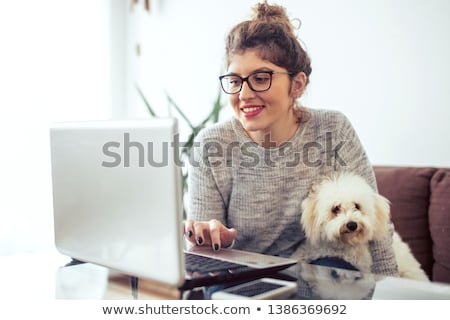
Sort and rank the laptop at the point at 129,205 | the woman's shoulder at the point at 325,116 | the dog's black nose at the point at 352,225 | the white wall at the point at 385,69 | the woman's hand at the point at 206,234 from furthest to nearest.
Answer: the white wall at the point at 385,69 < the woman's shoulder at the point at 325,116 < the dog's black nose at the point at 352,225 < the woman's hand at the point at 206,234 < the laptop at the point at 129,205

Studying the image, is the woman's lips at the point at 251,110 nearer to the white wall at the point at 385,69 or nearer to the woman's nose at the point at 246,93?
the woman's nose at the point at 246,93

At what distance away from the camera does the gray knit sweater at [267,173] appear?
1.23 metres

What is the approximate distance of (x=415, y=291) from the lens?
2.66ft

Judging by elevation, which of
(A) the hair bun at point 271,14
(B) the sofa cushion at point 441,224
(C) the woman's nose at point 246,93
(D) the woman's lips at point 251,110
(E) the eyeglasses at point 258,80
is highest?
(A) the hair bun at point 271,14

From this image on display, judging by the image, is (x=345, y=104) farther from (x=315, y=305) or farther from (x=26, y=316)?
(x=26, y=316)

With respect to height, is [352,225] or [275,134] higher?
[275,134]

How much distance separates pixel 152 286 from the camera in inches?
29.4

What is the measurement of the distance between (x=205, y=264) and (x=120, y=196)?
196 millimetres

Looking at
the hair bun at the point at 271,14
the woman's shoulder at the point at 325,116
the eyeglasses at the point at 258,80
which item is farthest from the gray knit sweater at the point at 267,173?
the hair bun at the point at 271,14

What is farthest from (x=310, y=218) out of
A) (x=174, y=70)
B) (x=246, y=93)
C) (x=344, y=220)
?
(x=174, y=70)

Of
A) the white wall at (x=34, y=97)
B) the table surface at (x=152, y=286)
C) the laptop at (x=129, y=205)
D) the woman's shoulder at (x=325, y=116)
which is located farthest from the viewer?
the white wall at (x=34, y=97)

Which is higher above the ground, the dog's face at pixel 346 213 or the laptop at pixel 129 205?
the laptop at pixel 129 205

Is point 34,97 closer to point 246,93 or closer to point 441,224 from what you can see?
point 246,93

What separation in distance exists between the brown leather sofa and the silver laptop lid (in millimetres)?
877
